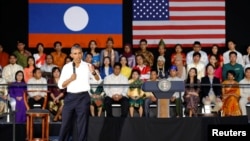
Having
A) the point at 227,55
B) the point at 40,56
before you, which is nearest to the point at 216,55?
the point at 227,55

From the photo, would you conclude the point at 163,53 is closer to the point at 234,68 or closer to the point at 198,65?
the point at 198,65

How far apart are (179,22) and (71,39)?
8.99ft

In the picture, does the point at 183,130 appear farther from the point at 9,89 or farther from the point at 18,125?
the point at 9,89

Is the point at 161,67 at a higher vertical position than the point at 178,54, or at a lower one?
lower

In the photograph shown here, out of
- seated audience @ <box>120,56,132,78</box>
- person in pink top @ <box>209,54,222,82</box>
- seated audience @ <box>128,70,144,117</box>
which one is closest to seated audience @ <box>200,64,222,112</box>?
person in pink top @ <box>209,54,222,82</box>

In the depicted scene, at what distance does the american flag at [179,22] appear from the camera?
17.2 metres

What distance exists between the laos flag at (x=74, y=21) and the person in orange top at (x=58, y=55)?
38.5 inches

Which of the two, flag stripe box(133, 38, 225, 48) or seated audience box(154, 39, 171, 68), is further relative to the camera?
flag stripe box(133, 38, 225, 48)

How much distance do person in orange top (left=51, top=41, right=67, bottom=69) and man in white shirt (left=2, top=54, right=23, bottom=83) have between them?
38.0 inches

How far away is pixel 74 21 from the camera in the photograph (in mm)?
17109

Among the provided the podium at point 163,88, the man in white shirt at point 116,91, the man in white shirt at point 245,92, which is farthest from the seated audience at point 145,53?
the podium at point 163,88

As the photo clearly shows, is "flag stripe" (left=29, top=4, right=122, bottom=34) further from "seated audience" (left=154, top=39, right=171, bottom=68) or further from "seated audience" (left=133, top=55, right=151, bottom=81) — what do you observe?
"seated audience" (left=133, top=55, right=151, bottom=81)

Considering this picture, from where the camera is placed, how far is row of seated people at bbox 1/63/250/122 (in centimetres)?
1399

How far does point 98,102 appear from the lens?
47.0 feet
